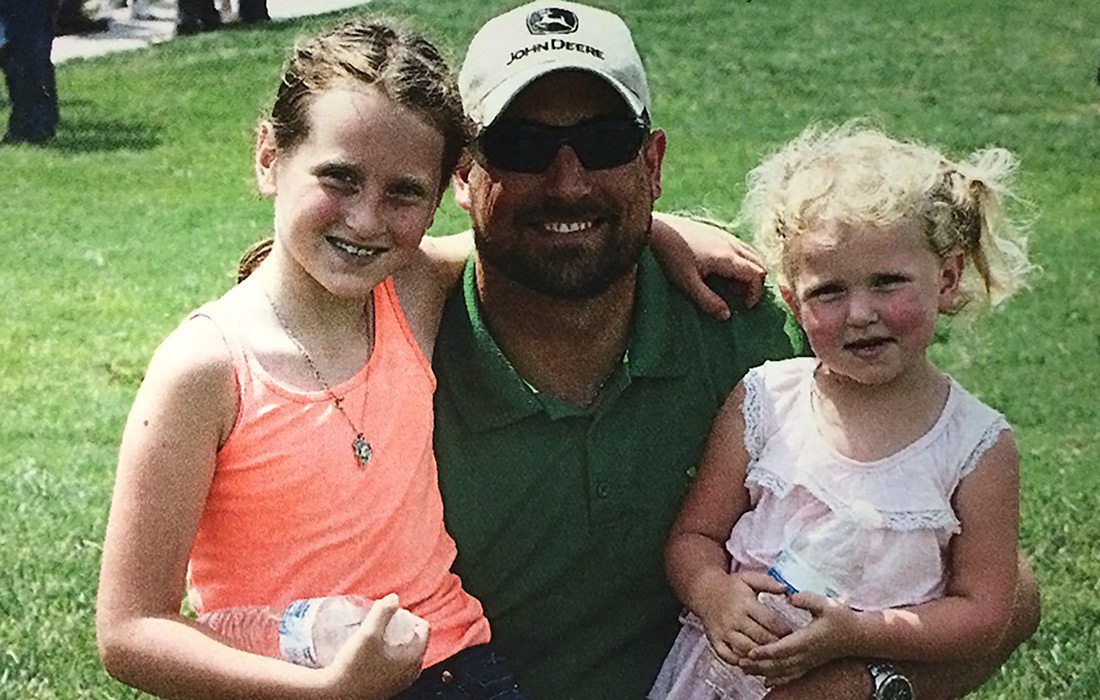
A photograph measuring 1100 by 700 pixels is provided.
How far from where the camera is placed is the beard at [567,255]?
2.81 m

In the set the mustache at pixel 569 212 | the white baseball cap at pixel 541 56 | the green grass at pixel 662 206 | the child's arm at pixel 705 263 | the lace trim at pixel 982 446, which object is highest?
the white baseball cap at pixel 541 56

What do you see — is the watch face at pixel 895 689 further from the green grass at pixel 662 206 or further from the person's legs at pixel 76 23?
the person's legs at pixel 76 23

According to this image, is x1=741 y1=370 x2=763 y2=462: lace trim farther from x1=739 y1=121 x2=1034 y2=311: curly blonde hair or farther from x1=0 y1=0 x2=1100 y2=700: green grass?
x1=0 y1=0 x2=1100 y2=700: green grass

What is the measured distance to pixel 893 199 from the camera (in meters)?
2.57

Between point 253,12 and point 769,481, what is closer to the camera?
point 769,481

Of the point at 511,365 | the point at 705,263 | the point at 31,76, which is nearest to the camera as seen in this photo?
the point at 511,365

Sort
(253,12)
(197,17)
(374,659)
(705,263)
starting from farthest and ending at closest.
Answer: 1. (197,17)
2. (253,12)
3. (705,263)
4. (374,659)

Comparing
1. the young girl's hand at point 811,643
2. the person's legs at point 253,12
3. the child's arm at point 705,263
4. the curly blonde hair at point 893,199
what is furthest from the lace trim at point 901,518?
the person's legs at point 253,12

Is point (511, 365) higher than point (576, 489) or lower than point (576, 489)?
higher

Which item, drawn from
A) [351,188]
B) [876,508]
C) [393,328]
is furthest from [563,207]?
[876,508]

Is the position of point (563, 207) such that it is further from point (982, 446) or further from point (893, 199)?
point (982, 446)

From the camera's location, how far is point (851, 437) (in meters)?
2.64

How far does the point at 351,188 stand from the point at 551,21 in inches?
24.7

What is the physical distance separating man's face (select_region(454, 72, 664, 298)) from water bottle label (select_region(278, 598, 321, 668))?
76 centimetres
